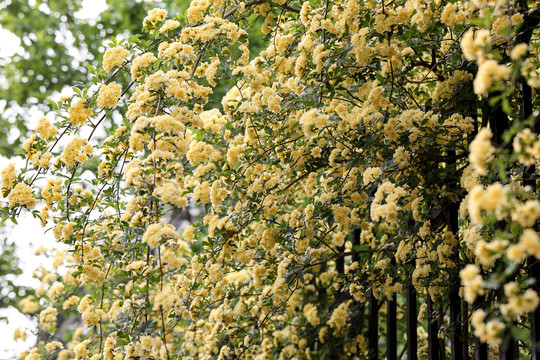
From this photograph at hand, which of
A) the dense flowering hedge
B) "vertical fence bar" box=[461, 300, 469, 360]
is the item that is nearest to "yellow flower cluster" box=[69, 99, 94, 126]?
the dense flowering hedge

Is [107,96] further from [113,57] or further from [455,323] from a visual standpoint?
[455,323]

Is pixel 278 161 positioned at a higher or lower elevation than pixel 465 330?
higher

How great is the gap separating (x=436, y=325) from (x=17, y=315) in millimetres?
2785

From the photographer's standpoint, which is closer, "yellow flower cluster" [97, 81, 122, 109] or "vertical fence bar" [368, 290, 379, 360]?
"yellow flower cluster" [97, 81, 122, 109]

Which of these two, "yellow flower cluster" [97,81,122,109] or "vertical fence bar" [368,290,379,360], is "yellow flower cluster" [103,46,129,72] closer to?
"yellow flower cluster" [97,81,122,109]

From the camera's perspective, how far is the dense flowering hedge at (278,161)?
1422 mm

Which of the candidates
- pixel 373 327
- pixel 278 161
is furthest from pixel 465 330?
pixel 278 161

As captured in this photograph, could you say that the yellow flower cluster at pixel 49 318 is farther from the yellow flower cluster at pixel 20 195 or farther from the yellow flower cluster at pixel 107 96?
the yellow flower cluster at pixel 107 96

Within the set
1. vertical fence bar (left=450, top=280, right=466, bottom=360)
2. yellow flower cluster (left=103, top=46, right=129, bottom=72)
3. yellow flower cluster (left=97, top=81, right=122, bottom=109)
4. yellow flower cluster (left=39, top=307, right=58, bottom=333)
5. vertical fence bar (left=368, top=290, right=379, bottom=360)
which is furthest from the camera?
yellow flower cluster (left=39, top=307, right=58, bottom=333)

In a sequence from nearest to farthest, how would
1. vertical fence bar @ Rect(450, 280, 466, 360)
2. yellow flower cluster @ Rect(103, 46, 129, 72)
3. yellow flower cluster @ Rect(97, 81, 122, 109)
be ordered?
vertical fence bar @ Rect(450, 280, 466, 360) < yellow flower cluster @ Rect(97, 81, 122, 109) < yellow flower cluster @ Rect(103, 46, 129, 72)

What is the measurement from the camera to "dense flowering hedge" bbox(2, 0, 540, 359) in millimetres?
1422

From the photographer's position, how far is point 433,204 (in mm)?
1620

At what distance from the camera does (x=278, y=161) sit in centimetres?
185

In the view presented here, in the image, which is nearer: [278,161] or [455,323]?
[455,323]
